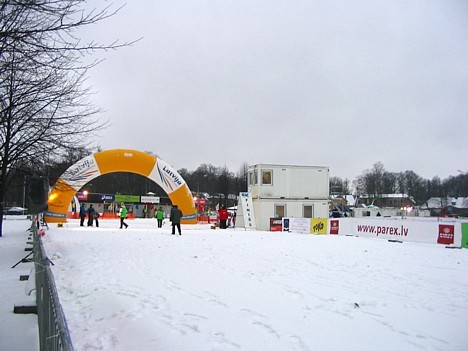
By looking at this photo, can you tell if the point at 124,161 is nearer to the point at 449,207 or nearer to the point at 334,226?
the point at 334,226

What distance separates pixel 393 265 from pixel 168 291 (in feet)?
22.0

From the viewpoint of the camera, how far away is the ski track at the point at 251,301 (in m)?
4.93

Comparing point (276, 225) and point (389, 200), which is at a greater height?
point (389, 200)

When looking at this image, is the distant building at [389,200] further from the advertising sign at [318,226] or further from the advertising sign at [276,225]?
the advertising sign at [318,226]

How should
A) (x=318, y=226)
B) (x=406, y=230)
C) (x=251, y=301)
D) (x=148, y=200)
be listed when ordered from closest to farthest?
(x=251, y=301) < (x=406, y=230) < (x=318, y=226) < (x=148, y=200)


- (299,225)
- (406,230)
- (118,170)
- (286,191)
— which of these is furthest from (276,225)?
(118,170)

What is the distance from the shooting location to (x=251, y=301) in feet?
21.6

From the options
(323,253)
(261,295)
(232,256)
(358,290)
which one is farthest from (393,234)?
(261,295)

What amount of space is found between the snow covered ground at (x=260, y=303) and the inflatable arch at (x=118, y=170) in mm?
16189

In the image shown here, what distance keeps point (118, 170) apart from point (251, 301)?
2324 centimetres

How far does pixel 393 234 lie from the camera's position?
20484 millimetres

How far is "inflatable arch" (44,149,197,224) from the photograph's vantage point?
26734 millimetres

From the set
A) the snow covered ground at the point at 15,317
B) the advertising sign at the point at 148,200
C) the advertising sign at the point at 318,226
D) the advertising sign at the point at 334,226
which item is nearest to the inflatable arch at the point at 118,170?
the advertising sign at the point at 318,226

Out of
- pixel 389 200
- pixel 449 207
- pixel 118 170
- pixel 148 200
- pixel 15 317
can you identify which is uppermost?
pixel 118 170
